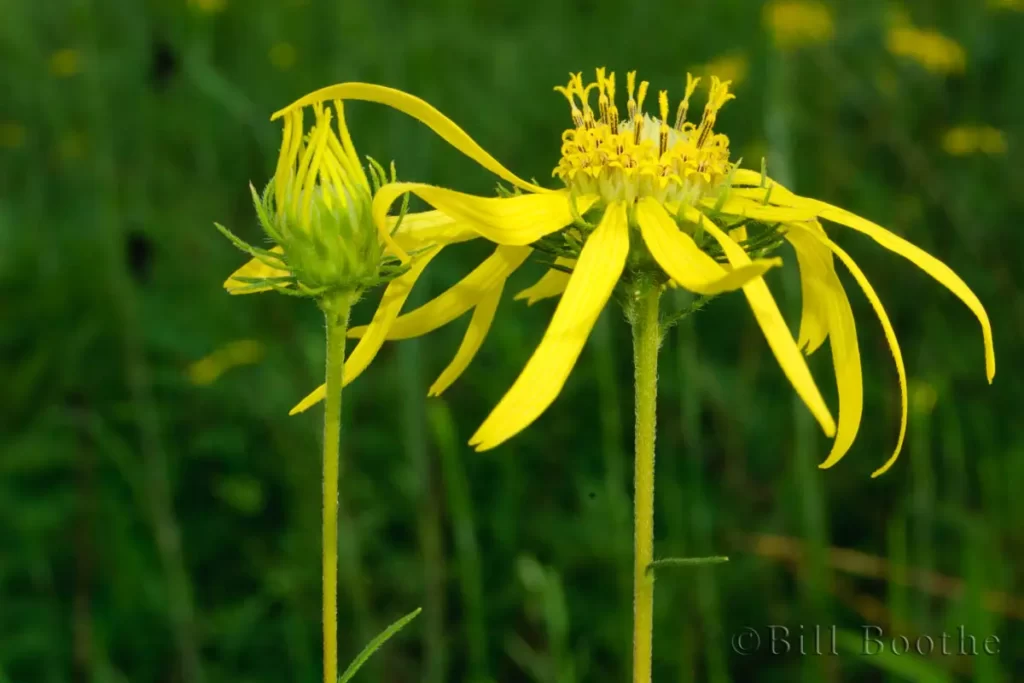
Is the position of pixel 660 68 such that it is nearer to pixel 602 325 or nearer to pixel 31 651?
pixel 602 325

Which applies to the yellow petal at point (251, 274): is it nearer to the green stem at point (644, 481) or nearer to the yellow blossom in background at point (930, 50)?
the green stem at point (644, 481)

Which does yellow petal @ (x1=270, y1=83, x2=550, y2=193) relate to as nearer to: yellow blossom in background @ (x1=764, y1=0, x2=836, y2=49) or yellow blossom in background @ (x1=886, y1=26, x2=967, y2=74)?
yellow blossom in background @ (x1=764, y1=0, x2=836, y2=49)

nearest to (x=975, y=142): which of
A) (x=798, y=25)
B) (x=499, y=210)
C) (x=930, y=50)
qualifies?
(x=930, y=50)

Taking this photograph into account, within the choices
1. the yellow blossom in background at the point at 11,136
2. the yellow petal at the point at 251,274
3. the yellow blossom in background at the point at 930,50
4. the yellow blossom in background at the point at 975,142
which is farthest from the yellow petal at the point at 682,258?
the yellow blossom in background at the point at 11,136

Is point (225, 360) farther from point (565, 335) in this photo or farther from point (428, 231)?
point (565, 335)

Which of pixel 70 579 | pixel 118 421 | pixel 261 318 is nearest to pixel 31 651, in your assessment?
pixel 70 579

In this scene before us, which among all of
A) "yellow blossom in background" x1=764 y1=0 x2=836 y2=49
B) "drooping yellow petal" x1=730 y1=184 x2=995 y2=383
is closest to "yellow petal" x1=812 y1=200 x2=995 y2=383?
"drooping yellow petal" x1=730 y1=184 x2=995 y2=383

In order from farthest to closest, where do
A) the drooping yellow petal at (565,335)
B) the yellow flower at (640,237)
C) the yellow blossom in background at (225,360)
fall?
the yellow blossom in background at (225,360), the yellow flower at (640,237), the drooping yellow petal at (565,335)
